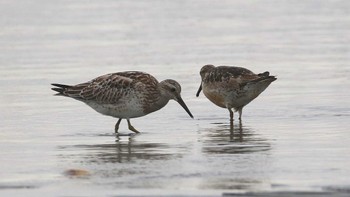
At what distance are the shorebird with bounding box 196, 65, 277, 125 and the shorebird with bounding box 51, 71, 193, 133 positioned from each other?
3.69ft

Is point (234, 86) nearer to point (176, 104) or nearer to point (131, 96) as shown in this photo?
point (176, 104)

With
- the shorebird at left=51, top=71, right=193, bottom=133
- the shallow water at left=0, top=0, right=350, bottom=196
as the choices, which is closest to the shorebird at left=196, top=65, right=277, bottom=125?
the shallow water at left=0, top=0, right=350, bottom=196

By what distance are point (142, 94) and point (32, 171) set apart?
3.66 meters

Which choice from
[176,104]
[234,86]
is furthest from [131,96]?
[176,104]

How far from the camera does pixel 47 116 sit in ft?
48.3

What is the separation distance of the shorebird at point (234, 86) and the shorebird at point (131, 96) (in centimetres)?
112

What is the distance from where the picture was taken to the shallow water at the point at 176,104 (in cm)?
998

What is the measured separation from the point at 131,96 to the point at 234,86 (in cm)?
182

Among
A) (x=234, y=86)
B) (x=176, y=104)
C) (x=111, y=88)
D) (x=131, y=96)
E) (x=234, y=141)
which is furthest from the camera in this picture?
(x=176, y=104)

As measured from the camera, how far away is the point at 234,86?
15.1m

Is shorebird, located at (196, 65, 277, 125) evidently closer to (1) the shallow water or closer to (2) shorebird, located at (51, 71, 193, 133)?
(1) the shallow water

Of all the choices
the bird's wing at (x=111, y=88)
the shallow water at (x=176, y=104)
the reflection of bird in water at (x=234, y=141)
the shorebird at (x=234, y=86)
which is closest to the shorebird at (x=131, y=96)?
the bird's wing at (x=111, y=88)

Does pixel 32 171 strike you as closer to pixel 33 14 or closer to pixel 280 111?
pixel 280 111

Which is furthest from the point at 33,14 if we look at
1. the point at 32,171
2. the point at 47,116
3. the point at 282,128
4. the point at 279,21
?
the point at 32,171
